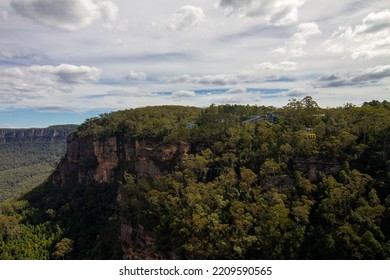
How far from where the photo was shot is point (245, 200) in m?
26.3

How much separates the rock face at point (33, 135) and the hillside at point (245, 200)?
378 ft

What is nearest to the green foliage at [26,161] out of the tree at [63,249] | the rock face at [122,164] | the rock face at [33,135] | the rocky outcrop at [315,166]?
the rock face at [33,135]

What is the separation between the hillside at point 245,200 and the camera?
21609mm

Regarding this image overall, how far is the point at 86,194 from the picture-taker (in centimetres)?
4953

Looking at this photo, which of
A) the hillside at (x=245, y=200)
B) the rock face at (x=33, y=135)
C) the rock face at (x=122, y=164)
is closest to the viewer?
the hillside at (x=245, y=200)

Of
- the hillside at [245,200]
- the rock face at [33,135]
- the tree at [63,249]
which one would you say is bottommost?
the tree at [63,249]

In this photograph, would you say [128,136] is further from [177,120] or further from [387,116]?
[387,116]

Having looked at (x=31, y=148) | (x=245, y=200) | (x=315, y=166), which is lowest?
(x=245, y=200)

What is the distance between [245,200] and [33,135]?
149525 millimetres

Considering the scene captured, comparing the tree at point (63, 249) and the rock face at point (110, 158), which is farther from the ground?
the rock face at point (110, 158)

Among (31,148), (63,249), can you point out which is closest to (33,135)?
(31,148)

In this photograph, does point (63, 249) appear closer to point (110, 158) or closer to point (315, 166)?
point (110, 158)

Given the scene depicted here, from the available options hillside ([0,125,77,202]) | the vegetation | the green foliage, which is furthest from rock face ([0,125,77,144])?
the vegetation

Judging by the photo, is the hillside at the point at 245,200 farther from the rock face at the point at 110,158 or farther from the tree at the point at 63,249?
the rock face at the point at 110,158
